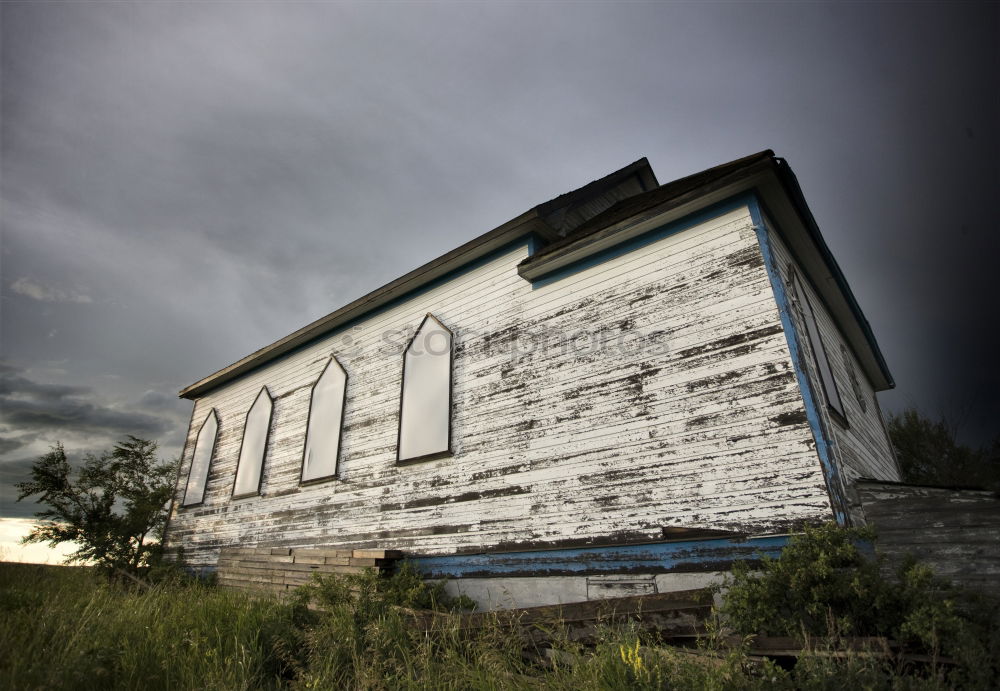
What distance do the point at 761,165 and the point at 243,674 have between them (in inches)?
321

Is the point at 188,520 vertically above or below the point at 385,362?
below

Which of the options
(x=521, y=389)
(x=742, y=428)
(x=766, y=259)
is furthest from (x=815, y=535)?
(x=521, y=389)

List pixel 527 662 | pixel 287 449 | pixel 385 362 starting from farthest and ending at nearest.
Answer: pixel 287 449 < pixel 385 362 < pixel 527 662

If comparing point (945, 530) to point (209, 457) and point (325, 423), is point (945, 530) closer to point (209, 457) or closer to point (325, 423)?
point (325, 423)

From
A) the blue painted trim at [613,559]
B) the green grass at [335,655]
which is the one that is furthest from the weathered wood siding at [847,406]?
the green grass at [335,655]

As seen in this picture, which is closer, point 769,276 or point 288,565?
point 769,276

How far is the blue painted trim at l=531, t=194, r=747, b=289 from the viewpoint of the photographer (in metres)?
7.16

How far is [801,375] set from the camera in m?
5.86

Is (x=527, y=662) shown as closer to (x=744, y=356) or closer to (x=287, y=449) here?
(x=744, y=356)

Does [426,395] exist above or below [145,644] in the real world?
above

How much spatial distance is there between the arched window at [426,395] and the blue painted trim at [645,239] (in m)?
2.40

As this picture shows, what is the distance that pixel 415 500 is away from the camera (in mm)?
8875

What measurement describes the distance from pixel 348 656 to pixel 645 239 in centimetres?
674

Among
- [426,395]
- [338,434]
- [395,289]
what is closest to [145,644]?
[426,395]
